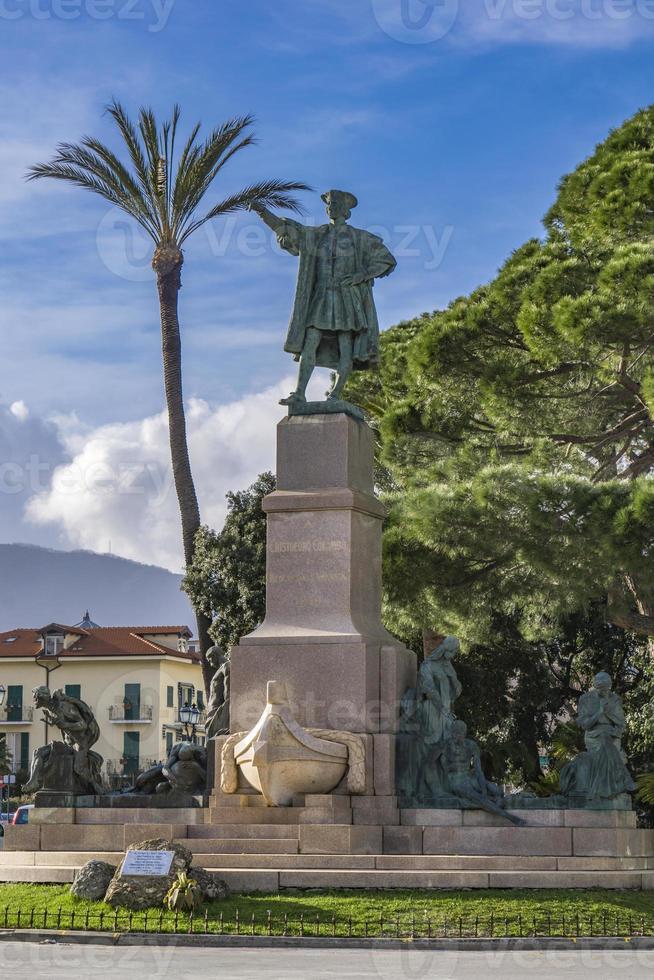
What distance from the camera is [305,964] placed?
36.7 feet

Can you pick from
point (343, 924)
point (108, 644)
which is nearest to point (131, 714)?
point (108, 644)

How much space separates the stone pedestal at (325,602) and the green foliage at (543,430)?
4793 millimetres

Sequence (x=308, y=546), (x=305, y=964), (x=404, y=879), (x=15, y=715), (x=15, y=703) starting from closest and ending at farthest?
(x=305, y=964), (x=404, y=879), (x=308, y=546), (x=15, y=715), (x=15, y=703)

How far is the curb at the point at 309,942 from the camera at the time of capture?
12125 millimetres

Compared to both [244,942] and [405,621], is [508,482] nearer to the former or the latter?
[405,621]

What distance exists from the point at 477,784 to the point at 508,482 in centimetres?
680

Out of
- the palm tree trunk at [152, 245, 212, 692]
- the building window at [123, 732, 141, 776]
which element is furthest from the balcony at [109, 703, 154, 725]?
the palm tree trunk at [152, 245, 212, 692]

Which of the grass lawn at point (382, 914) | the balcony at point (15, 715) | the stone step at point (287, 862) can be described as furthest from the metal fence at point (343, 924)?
the balcony at point (15, 715)

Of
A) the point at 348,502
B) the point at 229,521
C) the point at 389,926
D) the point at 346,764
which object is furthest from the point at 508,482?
the point at 229,521

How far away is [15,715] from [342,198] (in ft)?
150

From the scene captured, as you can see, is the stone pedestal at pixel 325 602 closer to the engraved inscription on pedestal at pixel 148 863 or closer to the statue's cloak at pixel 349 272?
the statue's cloak at pixel 349 272

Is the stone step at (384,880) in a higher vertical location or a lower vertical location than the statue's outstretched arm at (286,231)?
lower

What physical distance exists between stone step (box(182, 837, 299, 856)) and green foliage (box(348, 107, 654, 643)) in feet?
25.4

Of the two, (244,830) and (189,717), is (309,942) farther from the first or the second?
(189,717)
